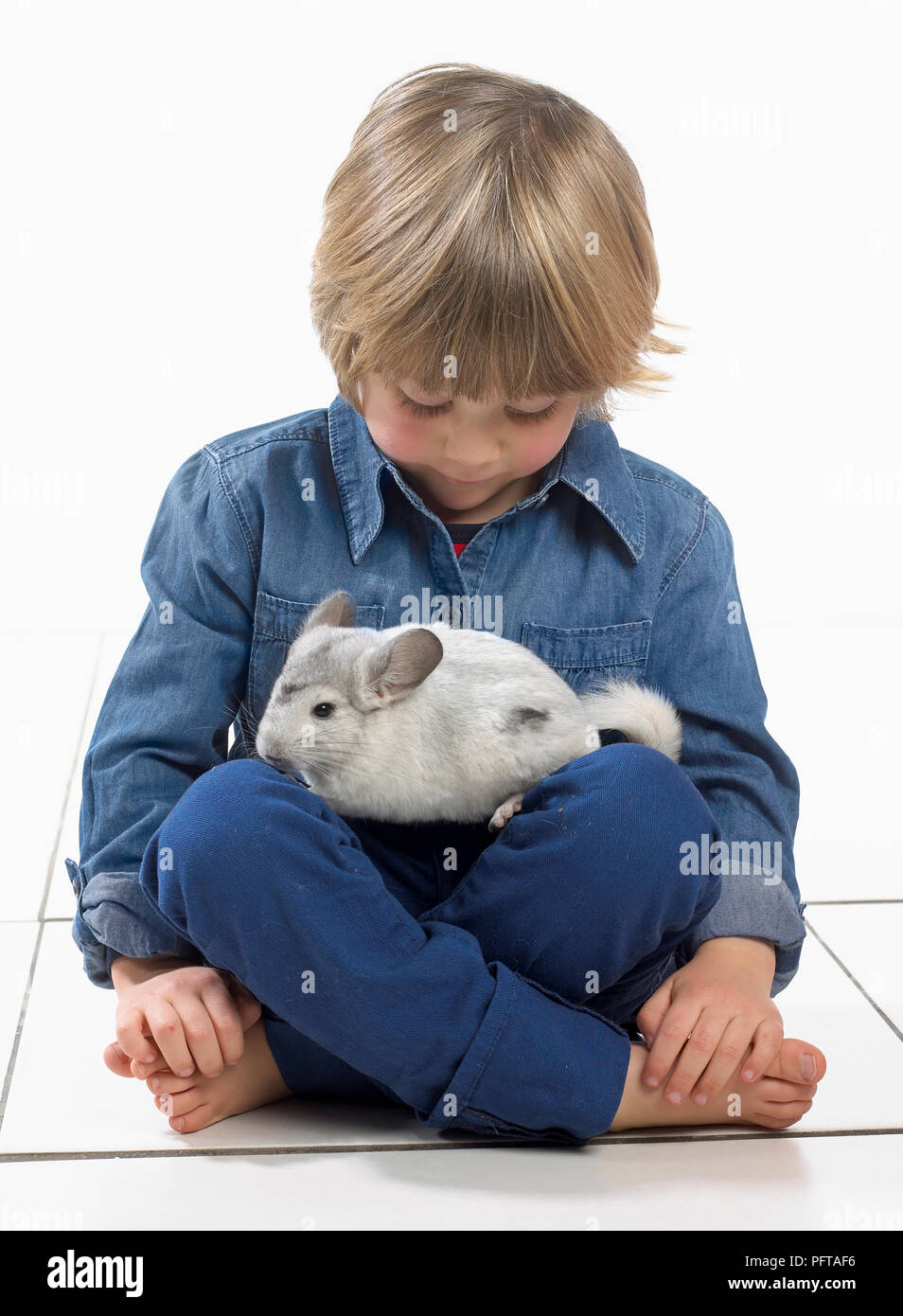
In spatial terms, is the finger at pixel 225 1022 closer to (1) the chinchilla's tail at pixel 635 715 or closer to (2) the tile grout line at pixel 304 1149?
(2) the tile grout line at pixel 304 1149

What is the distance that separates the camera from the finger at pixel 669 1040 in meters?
1.28

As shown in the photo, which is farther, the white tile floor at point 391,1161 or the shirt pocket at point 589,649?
the shirt pocket at point 589,649

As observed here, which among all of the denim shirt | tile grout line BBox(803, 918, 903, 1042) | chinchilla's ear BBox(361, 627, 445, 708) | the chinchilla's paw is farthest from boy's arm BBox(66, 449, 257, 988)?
tile grout line BBox(803, 918, 903, 1042)

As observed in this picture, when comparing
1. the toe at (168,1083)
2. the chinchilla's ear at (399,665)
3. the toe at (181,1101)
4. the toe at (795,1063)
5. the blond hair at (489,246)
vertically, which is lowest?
the toe at (181,1101)

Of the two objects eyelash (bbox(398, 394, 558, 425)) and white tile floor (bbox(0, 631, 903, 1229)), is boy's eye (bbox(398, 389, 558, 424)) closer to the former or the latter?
eyelash (bbox(398, 394, 558, 425))

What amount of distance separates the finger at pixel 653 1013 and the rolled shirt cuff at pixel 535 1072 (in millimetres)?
72

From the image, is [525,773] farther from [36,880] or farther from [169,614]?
[36,880]

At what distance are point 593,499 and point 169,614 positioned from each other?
44 centimetres

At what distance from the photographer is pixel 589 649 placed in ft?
4.82

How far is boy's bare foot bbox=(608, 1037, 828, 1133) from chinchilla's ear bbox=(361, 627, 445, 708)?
386 mm

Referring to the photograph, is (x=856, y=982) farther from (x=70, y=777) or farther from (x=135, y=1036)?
(x=70, y=777)

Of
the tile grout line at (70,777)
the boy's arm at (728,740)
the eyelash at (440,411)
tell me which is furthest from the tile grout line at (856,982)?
the tile grout line at (70,777)

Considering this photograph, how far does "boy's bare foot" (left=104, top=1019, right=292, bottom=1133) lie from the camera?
128 centimetres

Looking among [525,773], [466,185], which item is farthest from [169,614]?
[466,185]
